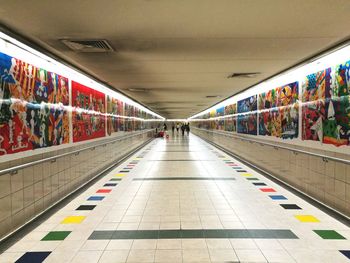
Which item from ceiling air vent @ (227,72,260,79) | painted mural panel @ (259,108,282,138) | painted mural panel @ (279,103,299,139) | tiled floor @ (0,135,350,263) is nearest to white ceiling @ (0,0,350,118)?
ceiling air vent @ (227,72,260,79)

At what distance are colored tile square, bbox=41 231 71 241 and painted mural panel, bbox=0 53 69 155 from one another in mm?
1125

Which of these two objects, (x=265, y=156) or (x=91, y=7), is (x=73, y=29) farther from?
(x=265, y=156)

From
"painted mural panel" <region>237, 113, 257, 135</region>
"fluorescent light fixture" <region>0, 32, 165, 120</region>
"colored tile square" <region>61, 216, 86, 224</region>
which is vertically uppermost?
"fluorescent light fixture" <region>0, 32, 165, 120</region>

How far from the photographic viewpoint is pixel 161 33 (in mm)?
3869

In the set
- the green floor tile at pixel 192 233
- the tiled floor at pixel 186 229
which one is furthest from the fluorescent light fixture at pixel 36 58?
the green floor tile at pixel 192 233

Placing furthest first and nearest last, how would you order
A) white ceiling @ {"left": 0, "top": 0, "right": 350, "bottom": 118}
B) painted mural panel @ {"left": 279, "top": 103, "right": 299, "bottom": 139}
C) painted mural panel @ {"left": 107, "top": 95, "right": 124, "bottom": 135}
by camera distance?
painted mural panel @ {"left": 107, "top": 95, "right": 124, "bottom": 135} → painted mural panel @ {"left": 279, "top": 103, "right": 299, "bottom": 139} → white ceiling @ {"left": 0, "top": 0, "right": 350, "bottom": 118}

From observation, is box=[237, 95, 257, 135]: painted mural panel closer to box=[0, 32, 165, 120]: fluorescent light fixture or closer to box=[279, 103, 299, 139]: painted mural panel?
box=[279, 103, 299, 139]: painted mural panel

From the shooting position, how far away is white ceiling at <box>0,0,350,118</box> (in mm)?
2986

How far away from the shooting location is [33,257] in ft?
10.6

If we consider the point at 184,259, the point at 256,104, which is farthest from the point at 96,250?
the point at 256,104

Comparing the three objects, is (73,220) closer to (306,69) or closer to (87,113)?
(87,113)

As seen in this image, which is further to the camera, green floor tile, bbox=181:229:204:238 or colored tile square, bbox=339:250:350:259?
green floor tile, bbox=181:229:204:238

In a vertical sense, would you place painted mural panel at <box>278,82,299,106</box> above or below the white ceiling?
below

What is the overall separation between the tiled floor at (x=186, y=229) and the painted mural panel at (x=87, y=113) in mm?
1404
